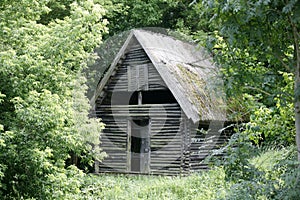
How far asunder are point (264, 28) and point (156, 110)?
10.00 meters

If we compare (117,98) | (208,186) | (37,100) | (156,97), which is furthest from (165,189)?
(156,97)

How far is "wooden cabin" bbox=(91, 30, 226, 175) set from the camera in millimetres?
13758

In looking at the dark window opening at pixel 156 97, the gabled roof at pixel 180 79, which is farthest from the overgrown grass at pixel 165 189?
the dark window opening at pixel 156 97

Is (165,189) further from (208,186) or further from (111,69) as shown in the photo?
(111,69)

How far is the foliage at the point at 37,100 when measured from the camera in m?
8.55

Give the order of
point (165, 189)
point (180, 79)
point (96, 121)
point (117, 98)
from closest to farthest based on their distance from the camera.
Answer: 1. point (165, 189)
2. point (96, 121)
3. point (180, 79)
4. point (117, 98)

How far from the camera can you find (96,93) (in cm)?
1526

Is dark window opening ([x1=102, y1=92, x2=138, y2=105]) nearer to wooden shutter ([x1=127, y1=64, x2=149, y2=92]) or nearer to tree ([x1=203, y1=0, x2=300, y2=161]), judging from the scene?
wooden shutter ([x1=127, y1=64, x2=149, y2=92])

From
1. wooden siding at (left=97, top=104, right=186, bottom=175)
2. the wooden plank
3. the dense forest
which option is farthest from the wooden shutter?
the dense forest

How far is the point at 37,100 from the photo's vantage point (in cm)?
852

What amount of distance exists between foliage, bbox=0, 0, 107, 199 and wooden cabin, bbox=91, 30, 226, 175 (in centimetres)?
437

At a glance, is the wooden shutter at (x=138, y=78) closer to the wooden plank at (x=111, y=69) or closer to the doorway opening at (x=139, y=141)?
the wooden plank at (x=111, y=69)

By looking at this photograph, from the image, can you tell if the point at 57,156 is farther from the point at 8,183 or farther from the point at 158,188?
the point at 158,188

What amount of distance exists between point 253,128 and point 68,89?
5.85m
